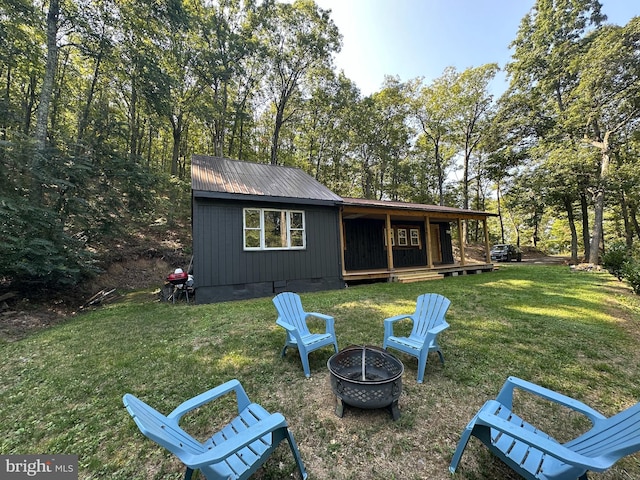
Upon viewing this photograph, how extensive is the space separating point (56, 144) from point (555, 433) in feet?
46.0

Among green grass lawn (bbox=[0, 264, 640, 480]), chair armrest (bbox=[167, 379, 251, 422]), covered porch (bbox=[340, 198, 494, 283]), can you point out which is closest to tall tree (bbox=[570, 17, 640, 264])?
covered porch (bbox=[340, 198, 494, 283])

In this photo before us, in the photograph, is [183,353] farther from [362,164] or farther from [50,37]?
[362,164]

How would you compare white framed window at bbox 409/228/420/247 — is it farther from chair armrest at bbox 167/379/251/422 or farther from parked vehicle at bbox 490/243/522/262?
chair armrest at bbox 167/379/251/422

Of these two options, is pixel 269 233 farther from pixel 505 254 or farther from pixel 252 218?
pixel 505 254

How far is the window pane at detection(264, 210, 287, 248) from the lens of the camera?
761 cm

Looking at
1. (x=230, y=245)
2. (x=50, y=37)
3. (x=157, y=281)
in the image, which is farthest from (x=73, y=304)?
(x=50, y=37)

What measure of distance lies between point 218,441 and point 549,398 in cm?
228

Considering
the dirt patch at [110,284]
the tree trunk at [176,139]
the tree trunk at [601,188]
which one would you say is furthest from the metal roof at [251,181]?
the tree trunk at [601,188]

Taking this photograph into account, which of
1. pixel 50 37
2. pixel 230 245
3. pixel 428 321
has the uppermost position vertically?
pixel 50 37

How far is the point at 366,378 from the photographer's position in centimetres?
248

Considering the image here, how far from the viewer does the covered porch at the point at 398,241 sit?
927 centimetres

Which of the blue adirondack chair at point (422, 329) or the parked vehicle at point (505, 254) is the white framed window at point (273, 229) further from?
the parked vehicle at point (505, 254)

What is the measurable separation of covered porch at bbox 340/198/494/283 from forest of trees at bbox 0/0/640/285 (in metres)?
6.70

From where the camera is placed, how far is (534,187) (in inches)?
579
